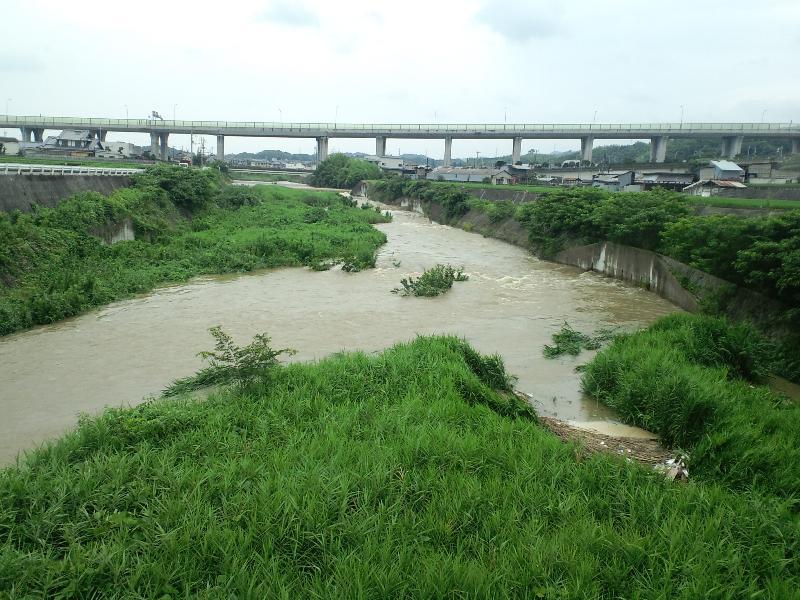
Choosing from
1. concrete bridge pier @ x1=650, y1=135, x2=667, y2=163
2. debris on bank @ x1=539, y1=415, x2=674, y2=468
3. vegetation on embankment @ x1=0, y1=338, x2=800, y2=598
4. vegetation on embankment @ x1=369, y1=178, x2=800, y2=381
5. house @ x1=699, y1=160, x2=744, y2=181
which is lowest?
debris on bank @ x1=539, y1=415, x2=674, y2=468

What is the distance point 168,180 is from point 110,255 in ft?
41.8

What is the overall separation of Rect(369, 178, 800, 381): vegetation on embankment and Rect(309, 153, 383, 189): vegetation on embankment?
130ft

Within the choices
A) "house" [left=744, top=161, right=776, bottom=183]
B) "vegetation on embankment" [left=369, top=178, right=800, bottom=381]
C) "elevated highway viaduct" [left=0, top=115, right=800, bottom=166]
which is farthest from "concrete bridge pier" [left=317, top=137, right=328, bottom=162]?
"house" [left=744, top=161, right=776, bottom=183]

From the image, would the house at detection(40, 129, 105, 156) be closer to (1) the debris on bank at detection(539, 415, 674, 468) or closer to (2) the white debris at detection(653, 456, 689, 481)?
(1) the debris on bank at detection(539, 415, 674, 468)

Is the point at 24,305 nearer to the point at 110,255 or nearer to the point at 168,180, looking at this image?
the point at 110,255

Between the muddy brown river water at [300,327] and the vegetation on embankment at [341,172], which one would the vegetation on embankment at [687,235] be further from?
the vegetation on embankment at [341,172]

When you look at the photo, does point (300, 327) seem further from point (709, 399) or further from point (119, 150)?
point (119, 150)

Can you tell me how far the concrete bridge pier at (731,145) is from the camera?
7881 cm

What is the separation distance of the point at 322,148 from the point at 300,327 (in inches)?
3400

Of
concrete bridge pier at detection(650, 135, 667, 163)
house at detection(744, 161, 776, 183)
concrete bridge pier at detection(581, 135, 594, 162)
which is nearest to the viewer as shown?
house at detection(744, 161, 776, 183)

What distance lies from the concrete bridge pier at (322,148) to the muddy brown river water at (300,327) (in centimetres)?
7385

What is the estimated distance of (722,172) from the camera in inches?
1949

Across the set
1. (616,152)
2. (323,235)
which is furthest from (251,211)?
(616,152)

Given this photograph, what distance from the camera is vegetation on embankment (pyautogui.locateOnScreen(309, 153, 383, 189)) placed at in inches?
3231
